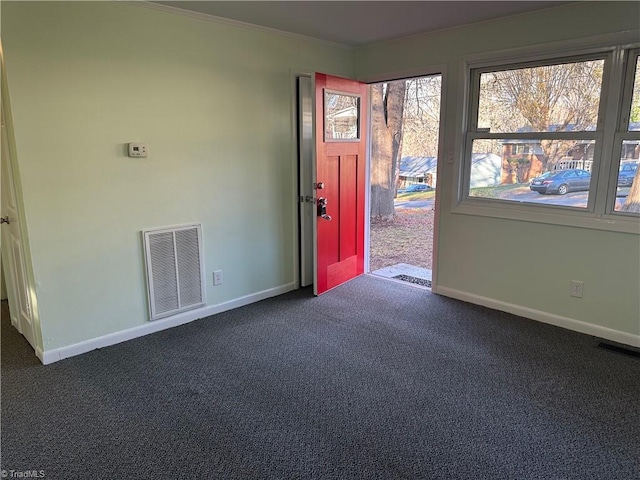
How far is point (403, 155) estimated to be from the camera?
7.55 meters

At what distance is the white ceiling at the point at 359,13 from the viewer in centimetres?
290

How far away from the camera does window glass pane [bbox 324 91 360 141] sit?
385 centimetres

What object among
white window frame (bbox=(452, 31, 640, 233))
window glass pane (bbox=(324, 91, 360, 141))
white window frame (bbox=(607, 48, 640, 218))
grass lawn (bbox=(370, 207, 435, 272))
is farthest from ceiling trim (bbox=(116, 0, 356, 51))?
grass lawn (bbox=(370, 207, 435, 272))

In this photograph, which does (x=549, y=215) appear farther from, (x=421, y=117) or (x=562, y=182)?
(x=421, y=117)

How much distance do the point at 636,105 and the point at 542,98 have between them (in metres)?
0.62

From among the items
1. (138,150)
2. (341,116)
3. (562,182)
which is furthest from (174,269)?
(562,182)

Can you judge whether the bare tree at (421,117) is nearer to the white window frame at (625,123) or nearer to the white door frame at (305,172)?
the white door frame at (305,172)

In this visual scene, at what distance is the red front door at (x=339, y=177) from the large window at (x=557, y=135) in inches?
41.2

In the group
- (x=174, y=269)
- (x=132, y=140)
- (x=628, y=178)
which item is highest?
(x=132, y=140)

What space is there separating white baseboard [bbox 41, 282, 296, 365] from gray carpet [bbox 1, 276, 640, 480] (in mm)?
68

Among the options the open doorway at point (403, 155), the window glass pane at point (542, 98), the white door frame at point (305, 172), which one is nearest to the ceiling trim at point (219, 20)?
the white door frame at point (305, 172)

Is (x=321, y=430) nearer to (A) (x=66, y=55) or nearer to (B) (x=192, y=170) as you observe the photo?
(B) (x=192, y=170)

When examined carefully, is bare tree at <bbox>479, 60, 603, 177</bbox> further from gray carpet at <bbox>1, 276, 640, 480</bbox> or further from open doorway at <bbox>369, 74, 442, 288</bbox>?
open doorway at <bbox>369, 74, 442, 288</bbox>

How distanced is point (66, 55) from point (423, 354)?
2.89m
